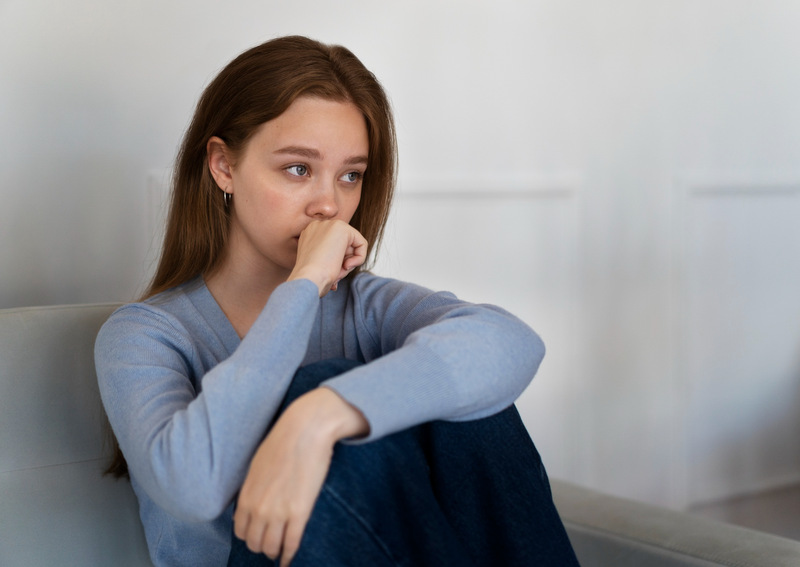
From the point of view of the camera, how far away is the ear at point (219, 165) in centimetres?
117

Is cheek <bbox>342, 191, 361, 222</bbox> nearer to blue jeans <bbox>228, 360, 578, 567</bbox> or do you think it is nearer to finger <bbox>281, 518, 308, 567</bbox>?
blue jeans <bbox>228, 360, 578, 567</bbox>

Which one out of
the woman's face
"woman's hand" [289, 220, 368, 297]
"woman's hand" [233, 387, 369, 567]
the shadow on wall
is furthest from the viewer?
the shadow on wall

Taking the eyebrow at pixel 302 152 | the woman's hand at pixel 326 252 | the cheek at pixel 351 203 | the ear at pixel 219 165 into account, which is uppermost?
the eyebrow at pixel 302 152

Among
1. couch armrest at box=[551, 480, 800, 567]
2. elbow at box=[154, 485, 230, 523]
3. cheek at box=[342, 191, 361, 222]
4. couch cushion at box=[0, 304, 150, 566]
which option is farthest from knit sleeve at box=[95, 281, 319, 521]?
couch armrest at box=[551, 480, 800, 567]

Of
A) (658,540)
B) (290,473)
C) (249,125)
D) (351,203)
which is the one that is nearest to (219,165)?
(249,125)

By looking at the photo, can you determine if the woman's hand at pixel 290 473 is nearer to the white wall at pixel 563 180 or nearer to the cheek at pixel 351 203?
the cheek at pixel 351 203

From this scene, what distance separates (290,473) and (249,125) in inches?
20.9

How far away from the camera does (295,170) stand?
3.60 feet

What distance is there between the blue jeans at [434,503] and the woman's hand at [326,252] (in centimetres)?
12

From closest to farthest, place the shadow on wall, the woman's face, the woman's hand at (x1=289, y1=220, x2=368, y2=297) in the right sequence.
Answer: the woman's hand at (x1=289, y1=220, x2=368, y2=297) → the woman's face → the shadow on wall

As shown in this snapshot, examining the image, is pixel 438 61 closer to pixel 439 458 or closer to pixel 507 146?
pixel 507 146

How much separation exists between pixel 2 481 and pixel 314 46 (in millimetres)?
717

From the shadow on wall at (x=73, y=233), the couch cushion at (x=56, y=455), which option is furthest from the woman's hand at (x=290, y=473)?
the shadow on wall at (x=73, y=233)

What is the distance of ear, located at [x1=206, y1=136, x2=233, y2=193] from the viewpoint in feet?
3.83
